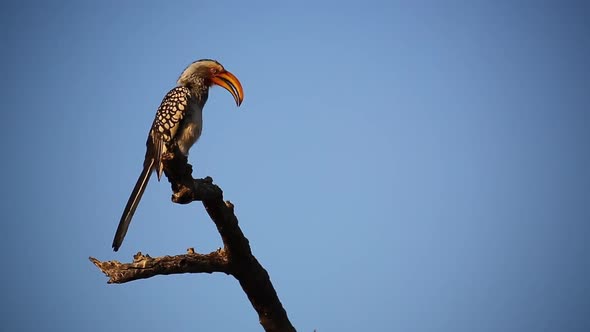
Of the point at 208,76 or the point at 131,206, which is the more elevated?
the point at 208,76

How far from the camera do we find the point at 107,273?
14.8ft

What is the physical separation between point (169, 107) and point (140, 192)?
4.03 feet

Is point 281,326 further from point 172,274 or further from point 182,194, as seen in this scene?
point 182,194

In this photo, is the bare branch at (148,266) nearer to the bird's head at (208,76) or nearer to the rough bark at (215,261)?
the rough bark at (215,261)

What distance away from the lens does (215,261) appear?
490 cm

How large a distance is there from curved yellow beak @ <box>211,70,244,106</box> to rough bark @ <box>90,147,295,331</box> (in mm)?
2052

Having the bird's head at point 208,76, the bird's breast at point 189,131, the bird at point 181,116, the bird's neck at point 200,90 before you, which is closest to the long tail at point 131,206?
the bird at point 181,116

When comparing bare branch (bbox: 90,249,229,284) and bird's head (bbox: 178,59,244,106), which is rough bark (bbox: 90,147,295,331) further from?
bird's head (bbox: 178,59,244,106)

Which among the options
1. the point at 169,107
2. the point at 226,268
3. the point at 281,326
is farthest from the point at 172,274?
the point at 169,107

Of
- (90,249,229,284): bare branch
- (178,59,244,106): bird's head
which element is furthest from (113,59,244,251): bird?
(90,249,229,284): bare branch

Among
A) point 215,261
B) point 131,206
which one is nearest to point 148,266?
point 215,261

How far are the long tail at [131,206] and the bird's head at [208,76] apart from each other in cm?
167

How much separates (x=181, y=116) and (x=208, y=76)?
100cm

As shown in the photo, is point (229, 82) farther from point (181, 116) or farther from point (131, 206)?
point (131, 206)
